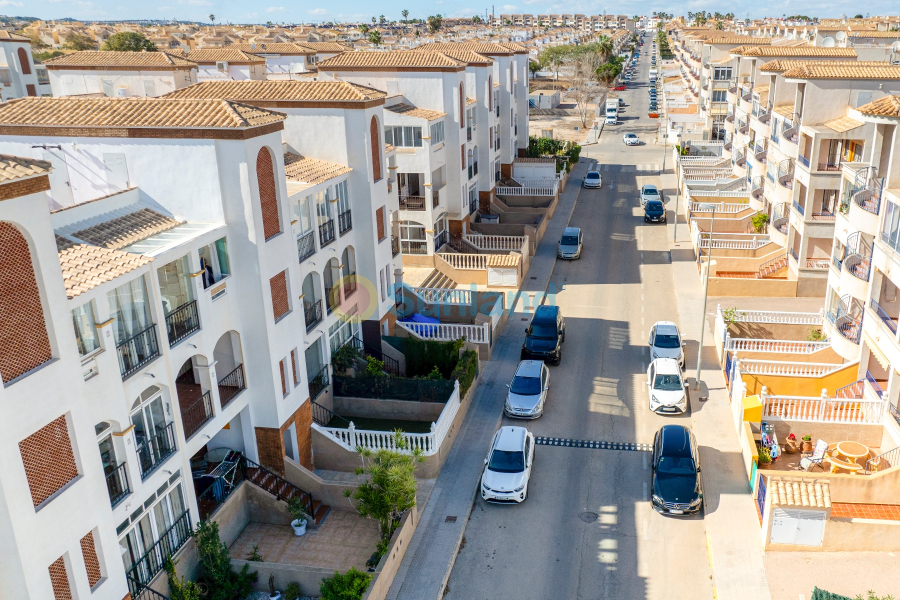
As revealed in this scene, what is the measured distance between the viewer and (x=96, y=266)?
52.6 ft

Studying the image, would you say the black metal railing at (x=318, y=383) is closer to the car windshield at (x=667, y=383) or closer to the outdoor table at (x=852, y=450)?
the car windshield at (x=667, y=383)

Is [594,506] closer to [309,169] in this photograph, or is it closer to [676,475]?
[676,475]

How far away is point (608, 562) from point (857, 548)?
6.82m

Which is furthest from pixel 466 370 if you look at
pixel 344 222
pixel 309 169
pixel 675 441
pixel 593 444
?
pixel 309 169

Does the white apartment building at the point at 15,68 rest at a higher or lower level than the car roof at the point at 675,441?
higher

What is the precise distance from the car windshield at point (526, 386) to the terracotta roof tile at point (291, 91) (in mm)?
12374

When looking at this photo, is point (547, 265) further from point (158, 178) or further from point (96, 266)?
point (96, 266)

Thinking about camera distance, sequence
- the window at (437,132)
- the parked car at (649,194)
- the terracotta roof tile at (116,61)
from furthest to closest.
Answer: the parked car at (649,194)
the terracotta roof tile at (116,61)
the window at (437,132)

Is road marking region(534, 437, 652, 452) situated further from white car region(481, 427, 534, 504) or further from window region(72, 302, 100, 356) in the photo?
window region(72, 302, 100, 356)

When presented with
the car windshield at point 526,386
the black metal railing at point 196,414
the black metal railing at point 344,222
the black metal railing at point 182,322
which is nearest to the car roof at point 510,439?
the car windshield at point 526,386

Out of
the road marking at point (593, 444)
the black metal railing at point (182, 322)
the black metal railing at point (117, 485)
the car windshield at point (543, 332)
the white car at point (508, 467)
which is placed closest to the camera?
the black metal railing at point (117, 485)

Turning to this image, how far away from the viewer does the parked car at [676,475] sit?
21734 millimetres

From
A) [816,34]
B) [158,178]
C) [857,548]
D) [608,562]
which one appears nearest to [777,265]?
[857,548]

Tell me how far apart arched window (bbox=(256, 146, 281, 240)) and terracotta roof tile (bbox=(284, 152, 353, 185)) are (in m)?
3.51
